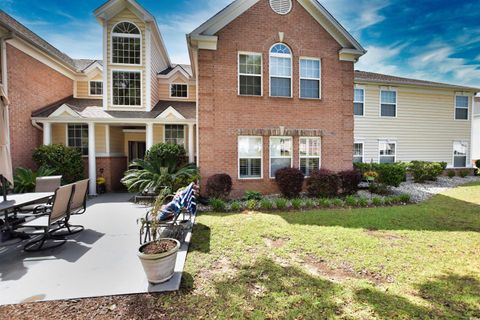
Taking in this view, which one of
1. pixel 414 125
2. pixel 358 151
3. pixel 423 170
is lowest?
pixel 423 170

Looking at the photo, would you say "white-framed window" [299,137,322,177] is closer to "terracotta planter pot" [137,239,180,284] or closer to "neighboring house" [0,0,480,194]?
"neighboring house" [0,0,480,194]

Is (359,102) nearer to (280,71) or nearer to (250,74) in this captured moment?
(280,71)

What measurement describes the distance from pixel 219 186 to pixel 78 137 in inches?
332

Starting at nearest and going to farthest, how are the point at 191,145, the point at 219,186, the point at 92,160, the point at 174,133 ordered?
the point at 219,186
the point at 92,160
the point at 191,145
the point at 174,133

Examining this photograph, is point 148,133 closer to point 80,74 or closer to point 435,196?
point 80,74

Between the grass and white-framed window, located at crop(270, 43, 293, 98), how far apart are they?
593cm

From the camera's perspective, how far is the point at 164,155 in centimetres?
1041

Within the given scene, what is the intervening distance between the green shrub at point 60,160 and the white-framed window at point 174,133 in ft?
14.0

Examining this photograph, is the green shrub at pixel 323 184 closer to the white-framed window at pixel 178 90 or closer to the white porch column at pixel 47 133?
the white-framed window at pixel 178 90

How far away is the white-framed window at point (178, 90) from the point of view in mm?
14484

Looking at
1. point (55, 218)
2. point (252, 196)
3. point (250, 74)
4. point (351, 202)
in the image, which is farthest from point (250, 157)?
point (55, 218)

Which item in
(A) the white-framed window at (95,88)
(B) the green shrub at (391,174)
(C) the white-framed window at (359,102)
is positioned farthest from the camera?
(C) the white-framed window at (359,102)

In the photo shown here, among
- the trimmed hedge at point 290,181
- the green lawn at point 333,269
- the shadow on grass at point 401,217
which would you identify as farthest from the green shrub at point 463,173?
the trimmed hedge at point 290,181

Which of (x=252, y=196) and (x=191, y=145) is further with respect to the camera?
(x=191, y=145)
